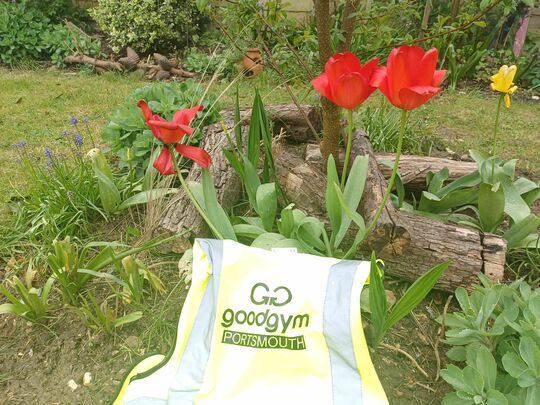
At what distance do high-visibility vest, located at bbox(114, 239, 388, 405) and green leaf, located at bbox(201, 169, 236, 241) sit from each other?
305 millimetres

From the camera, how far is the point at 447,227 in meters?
2.15

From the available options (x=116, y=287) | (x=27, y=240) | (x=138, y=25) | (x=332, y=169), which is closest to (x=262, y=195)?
(x=332, y=169)

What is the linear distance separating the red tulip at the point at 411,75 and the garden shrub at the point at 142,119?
1.50m

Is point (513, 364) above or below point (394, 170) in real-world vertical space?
below

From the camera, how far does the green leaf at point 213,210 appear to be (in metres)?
1.95

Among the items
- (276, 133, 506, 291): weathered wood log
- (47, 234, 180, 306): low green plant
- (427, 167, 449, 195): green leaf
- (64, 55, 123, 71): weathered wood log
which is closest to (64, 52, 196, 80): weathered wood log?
(64, 55, 123, 71): weathered wood log

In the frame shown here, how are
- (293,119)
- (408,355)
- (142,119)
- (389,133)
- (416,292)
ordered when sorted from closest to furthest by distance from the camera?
(416,292) → (408,355) → (142,119) → (293,119) → (389,133)

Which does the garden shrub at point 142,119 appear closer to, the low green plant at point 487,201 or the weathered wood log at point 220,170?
the weathered wood log at point 220,170

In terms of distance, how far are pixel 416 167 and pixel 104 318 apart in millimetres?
1734

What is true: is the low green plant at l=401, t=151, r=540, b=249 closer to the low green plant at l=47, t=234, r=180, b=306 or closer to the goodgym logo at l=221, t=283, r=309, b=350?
the goodgym logo at l=221, t=283, r=309, b=350

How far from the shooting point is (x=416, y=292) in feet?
5.38

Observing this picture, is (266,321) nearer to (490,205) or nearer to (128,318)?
(128,318)

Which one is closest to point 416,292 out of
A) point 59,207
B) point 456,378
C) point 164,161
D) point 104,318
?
point 456,378

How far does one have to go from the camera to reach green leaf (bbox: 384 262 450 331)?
62.9 inches
